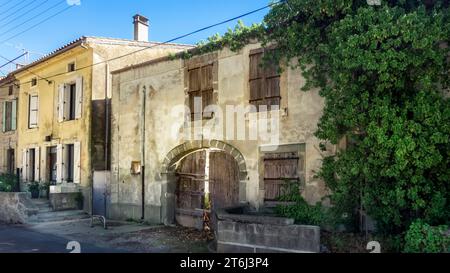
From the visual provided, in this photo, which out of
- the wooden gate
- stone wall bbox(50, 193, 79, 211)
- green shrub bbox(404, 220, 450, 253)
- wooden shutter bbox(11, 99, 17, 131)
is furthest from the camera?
wooden shutter bbox(11, 99, 17, 131)

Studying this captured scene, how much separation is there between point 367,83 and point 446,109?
135cm

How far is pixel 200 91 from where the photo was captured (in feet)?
38.9

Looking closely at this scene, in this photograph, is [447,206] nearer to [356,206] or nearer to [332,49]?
[356,206]

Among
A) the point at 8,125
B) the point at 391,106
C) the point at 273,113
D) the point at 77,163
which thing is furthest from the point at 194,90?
the point at 8,125

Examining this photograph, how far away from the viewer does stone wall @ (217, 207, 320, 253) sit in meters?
7.60

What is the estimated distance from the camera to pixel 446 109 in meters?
6.90

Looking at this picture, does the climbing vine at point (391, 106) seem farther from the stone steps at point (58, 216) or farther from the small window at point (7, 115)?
the small window at point (7, 115)

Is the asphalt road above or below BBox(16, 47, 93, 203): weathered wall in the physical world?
below

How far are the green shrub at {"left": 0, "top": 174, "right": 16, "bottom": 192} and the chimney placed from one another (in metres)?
7.97

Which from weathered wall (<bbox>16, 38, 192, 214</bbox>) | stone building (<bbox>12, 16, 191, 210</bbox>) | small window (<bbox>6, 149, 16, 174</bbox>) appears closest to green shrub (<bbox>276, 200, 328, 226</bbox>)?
stone building (<bbox>12, 16, 191, 210</bbox>)

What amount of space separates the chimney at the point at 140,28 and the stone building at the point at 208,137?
3996 mm

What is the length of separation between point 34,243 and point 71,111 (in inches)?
300

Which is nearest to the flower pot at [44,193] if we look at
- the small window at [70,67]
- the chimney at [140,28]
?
the small window at [70,67]

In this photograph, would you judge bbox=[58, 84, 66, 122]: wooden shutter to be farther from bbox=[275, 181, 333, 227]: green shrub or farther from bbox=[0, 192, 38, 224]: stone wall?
bbox=[275, 181, 333, 227]: green shrub
